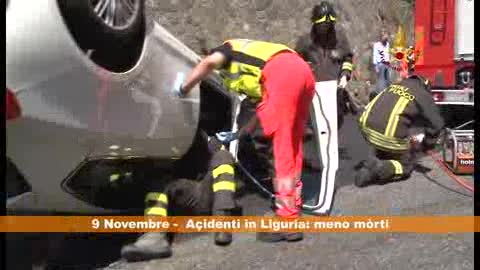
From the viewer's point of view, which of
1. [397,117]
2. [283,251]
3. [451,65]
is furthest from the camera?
[451,65]

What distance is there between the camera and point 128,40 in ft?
7.06

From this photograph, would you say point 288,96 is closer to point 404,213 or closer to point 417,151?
point 404,213

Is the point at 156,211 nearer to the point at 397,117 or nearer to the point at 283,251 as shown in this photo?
the point at 283,251

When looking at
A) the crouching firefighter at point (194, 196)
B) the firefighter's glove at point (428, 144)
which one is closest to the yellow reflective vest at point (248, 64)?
the crouching firefighter at point (194, 196)

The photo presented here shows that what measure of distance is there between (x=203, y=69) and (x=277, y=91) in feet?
0.86

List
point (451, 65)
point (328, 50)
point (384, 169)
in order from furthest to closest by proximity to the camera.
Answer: point (451, 65), point (384, 169), point (328, 50)

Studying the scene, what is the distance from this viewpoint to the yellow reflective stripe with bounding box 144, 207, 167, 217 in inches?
95.2

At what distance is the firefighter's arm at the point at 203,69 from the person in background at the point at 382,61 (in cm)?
71

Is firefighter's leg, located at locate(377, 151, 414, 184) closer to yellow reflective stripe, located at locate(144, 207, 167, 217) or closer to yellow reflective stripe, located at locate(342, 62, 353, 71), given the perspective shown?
yellow reflective stripe, located at locate(342, 62, 353, 71)

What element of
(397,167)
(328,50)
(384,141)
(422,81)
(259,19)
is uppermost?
(259,19)

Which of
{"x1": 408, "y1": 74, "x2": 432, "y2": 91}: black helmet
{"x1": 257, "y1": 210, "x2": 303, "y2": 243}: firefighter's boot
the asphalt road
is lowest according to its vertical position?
the asphalt road

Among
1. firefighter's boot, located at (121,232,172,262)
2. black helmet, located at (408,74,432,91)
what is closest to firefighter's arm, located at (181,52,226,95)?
firefighter's boot, located at (121,232,172,262)

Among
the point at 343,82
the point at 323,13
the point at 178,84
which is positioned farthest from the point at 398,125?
the point at 178,84

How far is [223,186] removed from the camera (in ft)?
8.56
